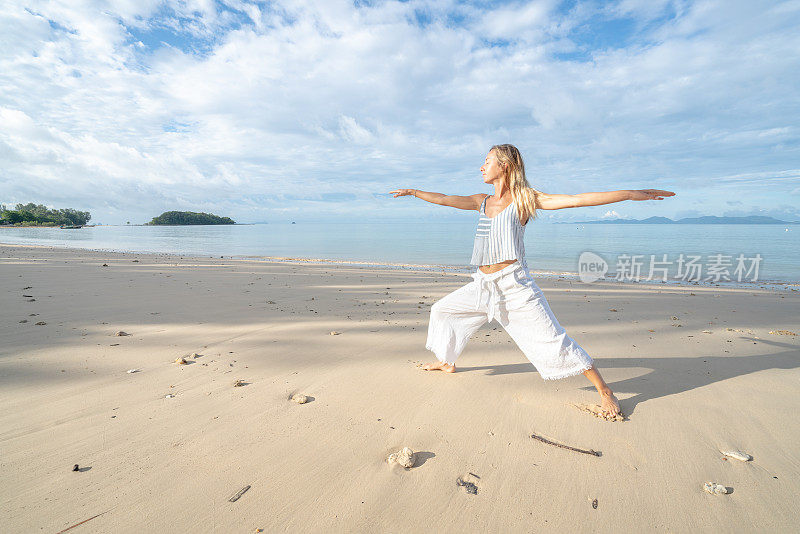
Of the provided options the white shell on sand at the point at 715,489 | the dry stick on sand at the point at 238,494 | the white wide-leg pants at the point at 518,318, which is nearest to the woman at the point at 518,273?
the white wide-leg pants at the point at 518,318

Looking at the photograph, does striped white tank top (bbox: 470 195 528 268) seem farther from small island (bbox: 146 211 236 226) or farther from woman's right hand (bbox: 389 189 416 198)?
small island (bbox: 146 211 236 226)

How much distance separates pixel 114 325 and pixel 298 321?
2.48 m

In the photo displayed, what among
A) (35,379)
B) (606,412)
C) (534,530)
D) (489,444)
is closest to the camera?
(534,530)

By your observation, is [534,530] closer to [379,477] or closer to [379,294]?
[379,477]

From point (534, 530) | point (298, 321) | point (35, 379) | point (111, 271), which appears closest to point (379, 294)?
point (298, 321)

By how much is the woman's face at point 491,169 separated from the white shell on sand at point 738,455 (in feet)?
8.01

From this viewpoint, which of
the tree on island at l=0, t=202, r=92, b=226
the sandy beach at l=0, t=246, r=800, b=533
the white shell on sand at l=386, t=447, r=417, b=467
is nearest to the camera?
the sandy beach at l=0, t=246, r=800, b=533

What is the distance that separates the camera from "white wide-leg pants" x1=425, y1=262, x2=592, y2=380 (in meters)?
2.87

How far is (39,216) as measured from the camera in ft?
342

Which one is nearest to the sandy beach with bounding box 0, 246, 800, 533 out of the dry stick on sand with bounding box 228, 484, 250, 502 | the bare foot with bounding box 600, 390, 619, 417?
the dry stick on sand with bounding box 228, 484, 250, 502

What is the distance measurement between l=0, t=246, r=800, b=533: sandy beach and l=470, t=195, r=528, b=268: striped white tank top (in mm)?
1233

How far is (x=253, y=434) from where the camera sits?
2555 millimetres

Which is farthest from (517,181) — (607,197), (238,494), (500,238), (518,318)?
(238,494)

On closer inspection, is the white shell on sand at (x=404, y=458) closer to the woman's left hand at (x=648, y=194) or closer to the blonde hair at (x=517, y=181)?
the blonde hair at (x=517, y=181)
